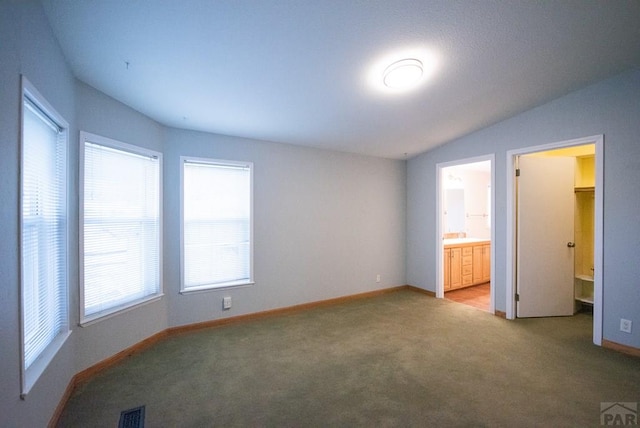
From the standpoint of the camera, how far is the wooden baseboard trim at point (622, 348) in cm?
269

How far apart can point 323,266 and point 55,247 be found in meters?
3.08

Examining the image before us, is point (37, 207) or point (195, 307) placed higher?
point (37, 207)

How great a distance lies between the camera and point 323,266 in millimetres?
4332

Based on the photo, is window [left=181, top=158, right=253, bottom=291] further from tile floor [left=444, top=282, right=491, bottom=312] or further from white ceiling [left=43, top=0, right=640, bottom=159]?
tile floor [left=444, top=282, right=491, bottom=312]

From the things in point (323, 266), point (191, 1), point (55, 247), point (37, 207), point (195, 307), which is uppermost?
point (191, 1)

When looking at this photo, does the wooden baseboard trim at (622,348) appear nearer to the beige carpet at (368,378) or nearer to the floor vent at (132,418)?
the beige carpet at (368,378)

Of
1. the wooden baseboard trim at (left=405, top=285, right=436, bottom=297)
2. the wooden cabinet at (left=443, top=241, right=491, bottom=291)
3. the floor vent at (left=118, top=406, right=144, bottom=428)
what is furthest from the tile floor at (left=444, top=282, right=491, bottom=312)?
the floor vent at (left=118, top=406, right=144, bottom=428)

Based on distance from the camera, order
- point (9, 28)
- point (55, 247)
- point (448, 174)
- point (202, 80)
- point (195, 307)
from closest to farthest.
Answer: point (9, 28) < point (55, 247) < point (202, 80) < point (195, 307) < point (448, 174)

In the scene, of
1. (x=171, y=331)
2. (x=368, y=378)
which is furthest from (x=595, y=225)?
(x=171, y=331)

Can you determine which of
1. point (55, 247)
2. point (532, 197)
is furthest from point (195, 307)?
point (532, 197)

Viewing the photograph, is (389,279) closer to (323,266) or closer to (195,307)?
(323,266)

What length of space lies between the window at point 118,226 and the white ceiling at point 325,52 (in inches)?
21.1

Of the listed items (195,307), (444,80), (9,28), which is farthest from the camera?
(195,307)

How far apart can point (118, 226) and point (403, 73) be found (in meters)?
2.92
